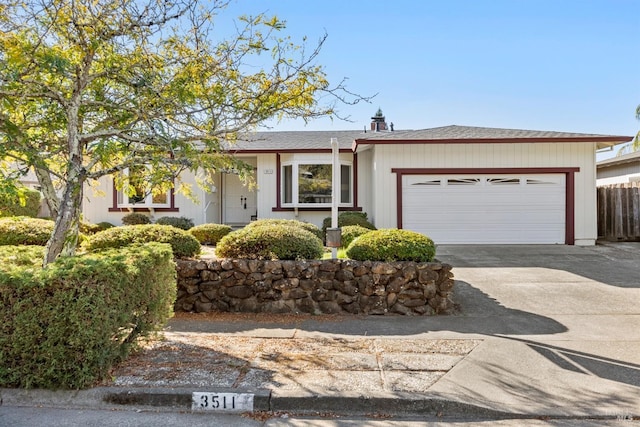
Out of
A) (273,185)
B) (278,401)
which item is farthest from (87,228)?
(278,401)

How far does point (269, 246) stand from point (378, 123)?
15.4m

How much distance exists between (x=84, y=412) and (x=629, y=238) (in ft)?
51.0

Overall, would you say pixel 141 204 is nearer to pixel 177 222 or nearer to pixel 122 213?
pixel 122 213

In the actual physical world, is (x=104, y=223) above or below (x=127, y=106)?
below

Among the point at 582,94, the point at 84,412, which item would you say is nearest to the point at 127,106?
the point at 84,412

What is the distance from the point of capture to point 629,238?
14.0m

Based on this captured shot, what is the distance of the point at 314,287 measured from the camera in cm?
676

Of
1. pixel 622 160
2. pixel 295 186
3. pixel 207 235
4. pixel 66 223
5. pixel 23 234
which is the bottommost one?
pixel 207 235

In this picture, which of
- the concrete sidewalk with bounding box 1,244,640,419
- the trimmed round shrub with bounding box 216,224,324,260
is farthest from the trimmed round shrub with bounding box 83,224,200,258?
the concrete sidewalk with bounding box 1,244,640,419

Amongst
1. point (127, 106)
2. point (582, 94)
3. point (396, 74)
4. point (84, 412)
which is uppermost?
point (582, 94)

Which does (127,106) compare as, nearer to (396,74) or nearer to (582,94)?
(396,74)

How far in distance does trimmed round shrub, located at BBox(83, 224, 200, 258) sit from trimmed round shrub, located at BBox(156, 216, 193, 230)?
6.74 meters

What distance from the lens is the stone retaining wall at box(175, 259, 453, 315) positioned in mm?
6680

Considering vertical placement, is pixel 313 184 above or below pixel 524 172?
below
